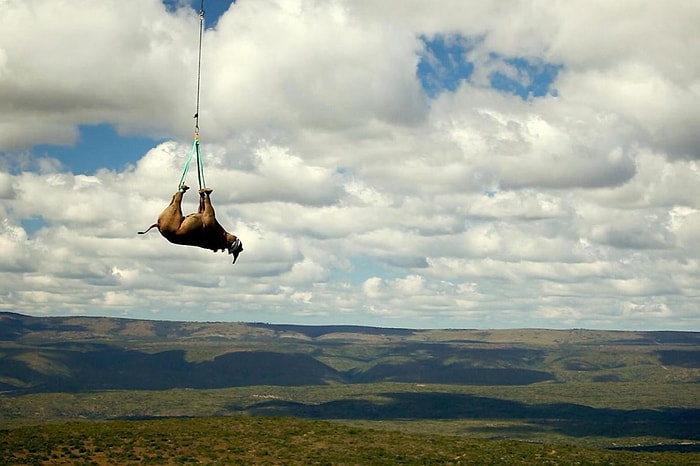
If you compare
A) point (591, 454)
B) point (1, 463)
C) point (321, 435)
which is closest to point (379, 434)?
point (321, 435)

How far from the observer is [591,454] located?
14362 cm

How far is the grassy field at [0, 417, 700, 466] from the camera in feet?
393

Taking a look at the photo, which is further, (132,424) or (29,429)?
(132,424)

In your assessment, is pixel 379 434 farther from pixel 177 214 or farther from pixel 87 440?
pixel 177 214

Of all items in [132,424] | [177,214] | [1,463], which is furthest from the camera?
[132,424]

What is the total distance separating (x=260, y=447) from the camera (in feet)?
431

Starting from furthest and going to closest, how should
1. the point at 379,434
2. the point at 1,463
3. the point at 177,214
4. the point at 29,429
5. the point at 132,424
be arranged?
the point at 379,434, the point at 132,424, the point at 29,429, the point at 1,463, the point at 177,214

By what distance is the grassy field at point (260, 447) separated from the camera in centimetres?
11969

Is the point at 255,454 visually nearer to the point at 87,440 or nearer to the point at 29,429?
the point at 87,440

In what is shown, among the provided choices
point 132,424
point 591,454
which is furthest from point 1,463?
point 591,454

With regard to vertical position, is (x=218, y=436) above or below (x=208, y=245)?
below

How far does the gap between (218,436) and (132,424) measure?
16260 millimetres

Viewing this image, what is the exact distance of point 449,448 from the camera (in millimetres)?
139500

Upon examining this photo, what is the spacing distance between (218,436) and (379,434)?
101ft
